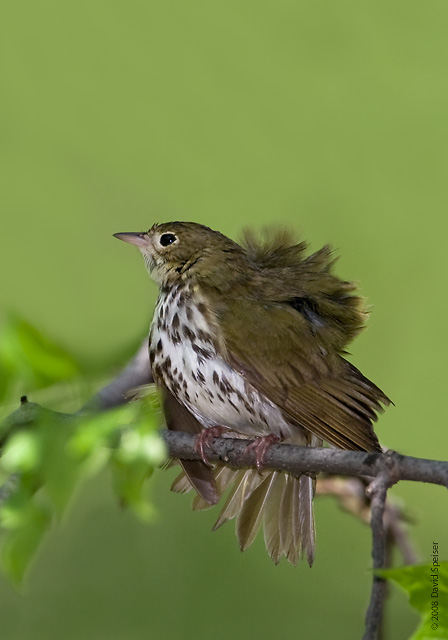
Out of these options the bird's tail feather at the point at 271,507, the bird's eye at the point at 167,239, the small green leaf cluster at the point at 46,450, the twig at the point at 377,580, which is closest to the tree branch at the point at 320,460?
the twig at the point at 377,580

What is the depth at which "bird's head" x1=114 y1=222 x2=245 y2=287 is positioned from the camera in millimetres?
3418

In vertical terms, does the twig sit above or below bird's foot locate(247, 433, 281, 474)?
below

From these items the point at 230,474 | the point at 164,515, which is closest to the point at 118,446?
the point at 230,474

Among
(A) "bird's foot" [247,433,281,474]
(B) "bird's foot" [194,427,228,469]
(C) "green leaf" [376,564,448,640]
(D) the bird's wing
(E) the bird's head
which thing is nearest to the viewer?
(C) "green leaf" [376,564,448,640]

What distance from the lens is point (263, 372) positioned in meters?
2.99

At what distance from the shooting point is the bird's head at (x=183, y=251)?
342 centimetres

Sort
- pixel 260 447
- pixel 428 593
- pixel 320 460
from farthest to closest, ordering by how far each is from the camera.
A: pixel 260 447 → pixel 320 460 → pixel 428 593

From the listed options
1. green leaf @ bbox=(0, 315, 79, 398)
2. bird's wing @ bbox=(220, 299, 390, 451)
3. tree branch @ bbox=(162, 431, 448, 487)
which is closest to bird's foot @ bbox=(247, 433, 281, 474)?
tree branch @ bbox=(162, 431, 448, 487)

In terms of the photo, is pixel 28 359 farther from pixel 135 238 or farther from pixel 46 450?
pixel 135 238

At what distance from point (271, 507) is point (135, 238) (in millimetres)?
1112

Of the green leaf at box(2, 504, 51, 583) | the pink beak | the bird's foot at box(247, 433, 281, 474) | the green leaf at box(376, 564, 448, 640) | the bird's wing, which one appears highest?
the pink beak

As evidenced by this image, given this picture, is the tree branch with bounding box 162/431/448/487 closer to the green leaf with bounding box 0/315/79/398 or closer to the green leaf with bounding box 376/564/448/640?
the green leaf with bounding box 376/564/448/640

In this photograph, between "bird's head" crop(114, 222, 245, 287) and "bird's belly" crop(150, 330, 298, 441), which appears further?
"bird's head" crop(114, 222, 245, 287)

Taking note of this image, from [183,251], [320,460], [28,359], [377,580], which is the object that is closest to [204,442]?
[320,460]
